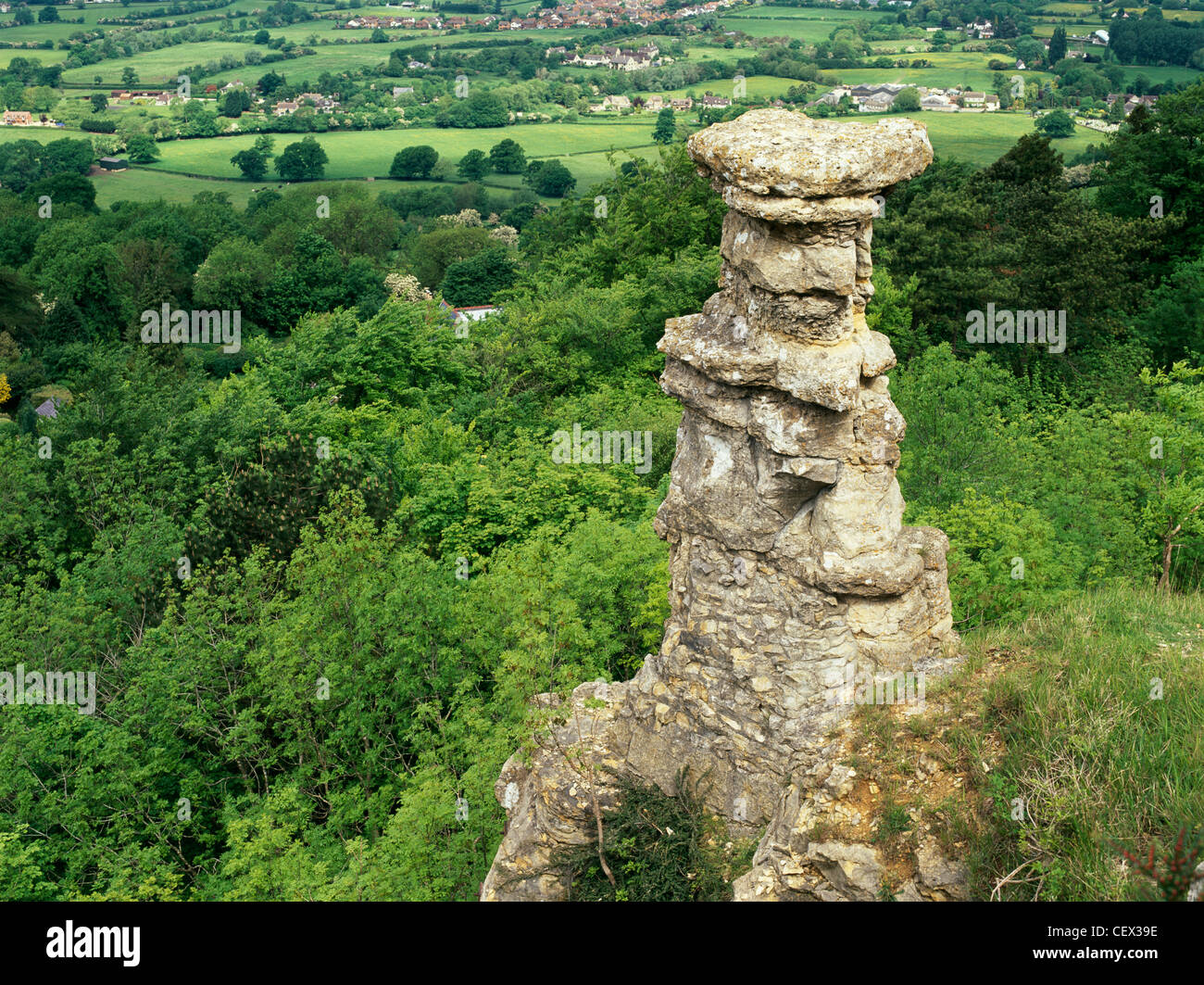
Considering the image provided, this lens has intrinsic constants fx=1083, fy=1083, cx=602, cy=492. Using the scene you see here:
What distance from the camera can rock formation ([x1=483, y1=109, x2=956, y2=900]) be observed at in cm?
1048

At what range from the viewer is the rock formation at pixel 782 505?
34.4 feet

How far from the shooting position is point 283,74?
13275cm

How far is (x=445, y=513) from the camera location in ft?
83.2

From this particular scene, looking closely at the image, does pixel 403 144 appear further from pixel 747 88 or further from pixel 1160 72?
pixel 1160 72

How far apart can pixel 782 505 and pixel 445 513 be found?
15.3m

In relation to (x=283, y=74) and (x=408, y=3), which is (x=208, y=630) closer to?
(x=283, y=74)

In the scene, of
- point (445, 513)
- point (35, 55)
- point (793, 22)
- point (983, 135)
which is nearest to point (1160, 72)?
point (983, 135)

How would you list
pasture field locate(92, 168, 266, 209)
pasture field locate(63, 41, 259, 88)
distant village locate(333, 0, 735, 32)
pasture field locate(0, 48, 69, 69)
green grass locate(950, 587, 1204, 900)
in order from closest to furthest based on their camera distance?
1. green grass locate(950, 587, 1204, 900)
2. pasture field locate(92, 168, 266, 209)
3. pasture field locate(63, 41, 259, 88)
4. pasture field locate(0, 48, 69, 69)
5. distant village locate(333, 0, 735, 32)

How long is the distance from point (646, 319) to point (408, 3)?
162m

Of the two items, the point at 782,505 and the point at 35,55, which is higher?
the point at 35,55

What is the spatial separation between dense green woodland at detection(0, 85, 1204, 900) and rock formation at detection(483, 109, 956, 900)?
9.42 feet

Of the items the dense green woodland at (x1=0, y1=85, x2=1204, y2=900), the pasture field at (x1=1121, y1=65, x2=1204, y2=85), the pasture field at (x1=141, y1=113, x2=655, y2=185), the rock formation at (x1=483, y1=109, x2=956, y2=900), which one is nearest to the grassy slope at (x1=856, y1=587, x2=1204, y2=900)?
the rock formation at (x1=483, y1=109, x2=956, y2=900)

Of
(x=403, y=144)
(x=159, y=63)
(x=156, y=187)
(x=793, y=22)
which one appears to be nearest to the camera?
(x=156, y=187)

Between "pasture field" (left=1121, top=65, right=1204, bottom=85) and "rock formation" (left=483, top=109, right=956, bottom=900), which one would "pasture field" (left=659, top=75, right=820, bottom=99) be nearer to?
"pasture field" (left=1121, top=65, right=1204, bottom=85)
